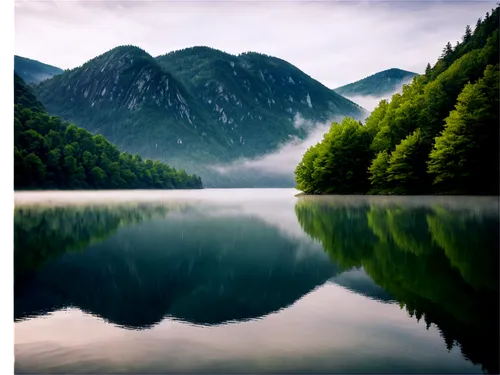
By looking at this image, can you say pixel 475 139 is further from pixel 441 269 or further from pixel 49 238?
pixel 49 238

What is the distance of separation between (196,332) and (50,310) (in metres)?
3.87

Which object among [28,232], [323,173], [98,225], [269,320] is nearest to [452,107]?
[323,173]

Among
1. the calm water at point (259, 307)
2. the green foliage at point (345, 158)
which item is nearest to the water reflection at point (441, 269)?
the calm water at point (259, 307)

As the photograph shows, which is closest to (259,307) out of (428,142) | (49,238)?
(49,238)

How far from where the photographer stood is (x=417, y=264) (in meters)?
14.9

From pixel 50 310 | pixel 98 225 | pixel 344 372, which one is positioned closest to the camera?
pixel 344 372

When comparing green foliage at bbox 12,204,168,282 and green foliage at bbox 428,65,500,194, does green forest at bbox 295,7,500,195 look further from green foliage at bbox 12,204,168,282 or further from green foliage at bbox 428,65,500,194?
green foliage at bbox 12,204,168,282

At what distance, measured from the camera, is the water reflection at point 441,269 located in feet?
27.9

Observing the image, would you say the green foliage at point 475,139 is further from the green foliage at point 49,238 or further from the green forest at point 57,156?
the green forest at point 57,156

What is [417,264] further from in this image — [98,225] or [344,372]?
[98,225]

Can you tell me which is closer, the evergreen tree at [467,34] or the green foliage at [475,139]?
the green foliage at [475,139]

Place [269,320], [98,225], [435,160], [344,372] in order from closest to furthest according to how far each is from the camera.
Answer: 1. [344,372]
2. [269,320]
3. [98,225]
4. [435,160]

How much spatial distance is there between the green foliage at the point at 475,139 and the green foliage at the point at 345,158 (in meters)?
23.3

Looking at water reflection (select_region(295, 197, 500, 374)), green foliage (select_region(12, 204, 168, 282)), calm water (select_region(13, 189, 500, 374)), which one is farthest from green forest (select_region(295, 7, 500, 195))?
green foliage (select_region(12, 204, 168, 282))
